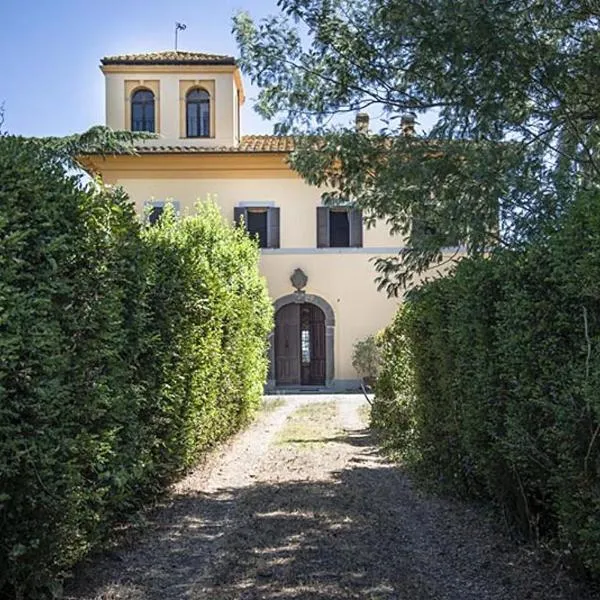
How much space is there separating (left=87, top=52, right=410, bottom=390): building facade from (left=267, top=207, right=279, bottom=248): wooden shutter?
0.03 m

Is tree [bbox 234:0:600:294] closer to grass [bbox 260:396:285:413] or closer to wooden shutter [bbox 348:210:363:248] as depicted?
grass [bbox 260:396:285:413]

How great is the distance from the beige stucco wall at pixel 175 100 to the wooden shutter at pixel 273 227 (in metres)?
2.38

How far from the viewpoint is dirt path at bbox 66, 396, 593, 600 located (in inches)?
162

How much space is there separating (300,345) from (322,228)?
11.3ft

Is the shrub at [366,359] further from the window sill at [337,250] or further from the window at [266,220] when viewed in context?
the window at [266,220]

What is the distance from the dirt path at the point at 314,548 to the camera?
411 centimetres

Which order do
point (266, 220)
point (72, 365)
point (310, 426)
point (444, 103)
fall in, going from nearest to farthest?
point (72, 365), point (444, 103), point (310, 426), point (266, 220)

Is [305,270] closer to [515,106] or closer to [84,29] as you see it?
[84,29]

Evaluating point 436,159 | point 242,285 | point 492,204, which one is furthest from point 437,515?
point 242,285

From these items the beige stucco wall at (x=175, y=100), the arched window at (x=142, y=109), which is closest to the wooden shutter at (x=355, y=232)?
the beige stucco wall at (x=175, y=100)

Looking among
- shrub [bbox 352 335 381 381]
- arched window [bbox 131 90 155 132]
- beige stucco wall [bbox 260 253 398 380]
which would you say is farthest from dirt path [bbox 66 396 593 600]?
arched window [bbox 131 90 155 132]

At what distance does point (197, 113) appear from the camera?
2220 cm

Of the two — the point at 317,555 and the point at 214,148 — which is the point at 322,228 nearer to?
the point at 214,148

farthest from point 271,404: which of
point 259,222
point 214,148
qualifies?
point 214,148
